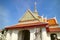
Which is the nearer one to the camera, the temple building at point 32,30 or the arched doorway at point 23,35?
the temple building at point 32,30

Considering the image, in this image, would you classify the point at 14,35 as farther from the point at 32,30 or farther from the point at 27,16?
the point at 27,16

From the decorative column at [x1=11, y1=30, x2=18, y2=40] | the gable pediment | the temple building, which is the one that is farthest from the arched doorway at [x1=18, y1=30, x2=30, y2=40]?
the gable pediment

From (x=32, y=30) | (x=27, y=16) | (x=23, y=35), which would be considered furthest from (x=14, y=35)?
(x=27, y=16)

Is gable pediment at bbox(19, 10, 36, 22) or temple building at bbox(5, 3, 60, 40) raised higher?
gable pediment at bbox(19, 10, 36, 22)

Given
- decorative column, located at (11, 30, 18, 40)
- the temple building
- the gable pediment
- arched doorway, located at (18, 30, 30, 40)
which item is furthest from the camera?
the gable pediment

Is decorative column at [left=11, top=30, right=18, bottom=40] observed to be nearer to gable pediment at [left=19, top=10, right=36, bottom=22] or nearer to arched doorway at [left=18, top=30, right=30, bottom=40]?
arched doorway at [left=18, top=30, right=30, bottom=40]

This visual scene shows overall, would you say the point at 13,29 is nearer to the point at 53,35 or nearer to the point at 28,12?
the point at 28,12

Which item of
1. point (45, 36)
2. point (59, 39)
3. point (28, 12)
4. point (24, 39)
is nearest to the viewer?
point (45, 36)

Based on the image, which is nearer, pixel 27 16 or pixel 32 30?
pixel 32 30

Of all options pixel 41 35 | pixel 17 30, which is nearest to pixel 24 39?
pixel 17 30

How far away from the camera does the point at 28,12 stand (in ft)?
74.1

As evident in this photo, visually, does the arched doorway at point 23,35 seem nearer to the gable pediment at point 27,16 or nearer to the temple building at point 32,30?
the temple building at point 32,30

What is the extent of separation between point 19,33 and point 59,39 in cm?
555

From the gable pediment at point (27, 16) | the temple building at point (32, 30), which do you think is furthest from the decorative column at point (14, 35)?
the gable pediment at point (27, 16)
